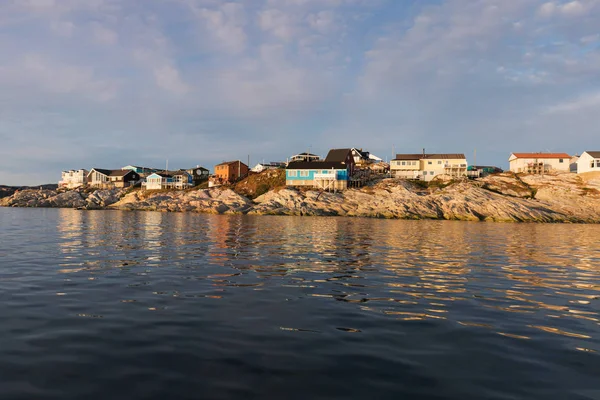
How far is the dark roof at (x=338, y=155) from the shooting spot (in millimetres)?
110562

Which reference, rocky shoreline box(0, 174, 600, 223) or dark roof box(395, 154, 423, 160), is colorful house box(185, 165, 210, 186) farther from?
dark roof box(395, 154, 423, 160)

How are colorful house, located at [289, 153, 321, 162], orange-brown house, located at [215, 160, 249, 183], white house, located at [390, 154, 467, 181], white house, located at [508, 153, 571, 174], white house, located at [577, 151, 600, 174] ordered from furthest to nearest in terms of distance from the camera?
colorful house, located at [289, 153, 321, 162]
orange-brown house, located at [215, 160, 249, 183]
white house, located at [390, 154, 467, 181]
white house, located at [508, 153, 571, 174]
white house, located at [577, 151, 600, 174]

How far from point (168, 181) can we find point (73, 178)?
187ft

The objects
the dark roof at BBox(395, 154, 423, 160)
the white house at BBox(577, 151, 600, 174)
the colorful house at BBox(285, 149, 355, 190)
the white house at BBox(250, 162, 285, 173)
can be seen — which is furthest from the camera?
the white house at BBox(250, 162, 285, 173)

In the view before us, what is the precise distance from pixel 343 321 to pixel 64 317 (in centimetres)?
834

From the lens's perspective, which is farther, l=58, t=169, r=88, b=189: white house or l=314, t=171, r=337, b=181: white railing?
l=58, t=169, r=88, b=189: white house

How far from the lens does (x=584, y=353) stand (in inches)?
353

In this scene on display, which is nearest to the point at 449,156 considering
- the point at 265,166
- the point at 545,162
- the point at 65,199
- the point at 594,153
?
the point at 545,162

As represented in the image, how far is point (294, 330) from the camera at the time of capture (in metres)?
10.4

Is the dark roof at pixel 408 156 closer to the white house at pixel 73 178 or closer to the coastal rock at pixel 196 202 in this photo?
the coastal rock at pixel 196 202

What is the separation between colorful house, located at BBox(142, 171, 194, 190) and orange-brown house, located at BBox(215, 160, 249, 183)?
11.0 meters

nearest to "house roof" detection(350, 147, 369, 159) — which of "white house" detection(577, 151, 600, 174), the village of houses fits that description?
the village of houses

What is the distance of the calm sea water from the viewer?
7.23m

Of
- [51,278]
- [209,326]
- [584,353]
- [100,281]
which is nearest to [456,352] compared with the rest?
[584,353]
